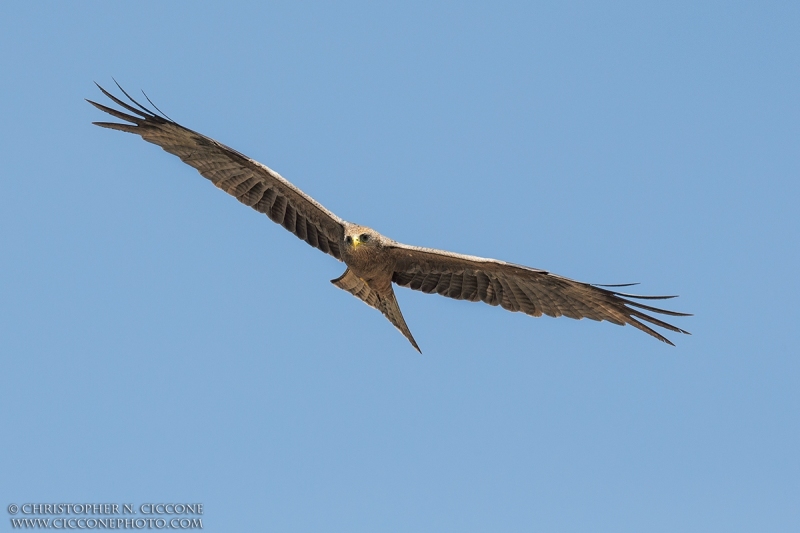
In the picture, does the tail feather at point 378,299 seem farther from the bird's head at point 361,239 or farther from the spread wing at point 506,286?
the bird's head at point 361,239

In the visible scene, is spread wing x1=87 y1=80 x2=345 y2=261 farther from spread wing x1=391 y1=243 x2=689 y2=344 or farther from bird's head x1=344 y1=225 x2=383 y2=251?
spread wing x1=391 y1=243 x2=689 y2=344

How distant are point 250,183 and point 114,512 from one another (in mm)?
3865

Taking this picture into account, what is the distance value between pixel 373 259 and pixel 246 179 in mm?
1862

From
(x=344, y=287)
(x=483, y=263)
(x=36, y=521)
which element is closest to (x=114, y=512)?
(x=36, y=521)

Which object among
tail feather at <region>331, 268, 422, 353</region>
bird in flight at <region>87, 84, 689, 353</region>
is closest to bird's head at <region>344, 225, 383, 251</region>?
bird in flight at <region>87, 84, 689, 353</region>

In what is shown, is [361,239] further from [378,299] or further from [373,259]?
[378,299]

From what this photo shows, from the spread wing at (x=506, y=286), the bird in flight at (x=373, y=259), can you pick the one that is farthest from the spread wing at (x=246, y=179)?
the spread wing at (x=506, y=286)

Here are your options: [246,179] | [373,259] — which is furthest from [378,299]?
[246,179]

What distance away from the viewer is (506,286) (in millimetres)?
8992

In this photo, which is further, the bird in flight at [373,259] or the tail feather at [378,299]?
the tail feather at [378,299]

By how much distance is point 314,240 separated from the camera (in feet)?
30.1

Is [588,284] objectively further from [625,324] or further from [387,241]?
[387,241]

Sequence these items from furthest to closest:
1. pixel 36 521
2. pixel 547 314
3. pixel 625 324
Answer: pixel 547 314 → pixel 625 324 → pixel 36 521

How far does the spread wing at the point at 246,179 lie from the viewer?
8.68 metres
